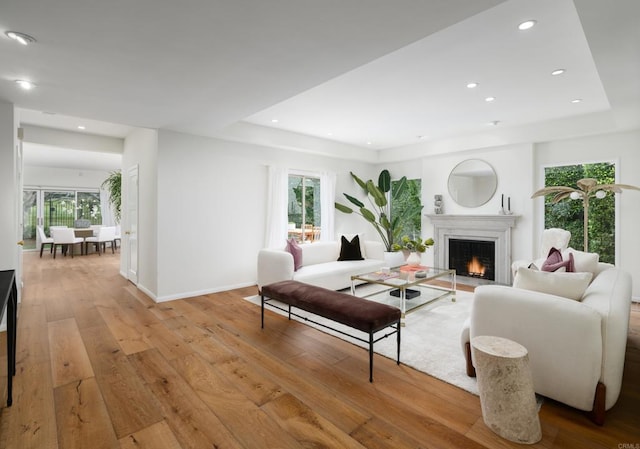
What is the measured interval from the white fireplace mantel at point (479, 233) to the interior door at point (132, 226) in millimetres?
5509

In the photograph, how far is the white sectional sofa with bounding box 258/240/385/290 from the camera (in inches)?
173

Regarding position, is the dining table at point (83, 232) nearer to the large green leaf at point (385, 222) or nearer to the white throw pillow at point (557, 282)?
the large green leaf at point (385, 222)

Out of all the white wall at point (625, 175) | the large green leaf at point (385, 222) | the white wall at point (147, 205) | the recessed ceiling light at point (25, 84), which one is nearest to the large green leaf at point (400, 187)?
the large green leaf at point (385, 222)

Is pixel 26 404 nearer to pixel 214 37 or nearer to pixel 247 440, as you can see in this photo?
pixel 247 440

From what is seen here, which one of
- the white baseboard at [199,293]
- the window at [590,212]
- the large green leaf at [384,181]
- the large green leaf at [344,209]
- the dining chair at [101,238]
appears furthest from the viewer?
the dining chair at [101,238]

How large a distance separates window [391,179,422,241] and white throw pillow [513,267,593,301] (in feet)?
14.8

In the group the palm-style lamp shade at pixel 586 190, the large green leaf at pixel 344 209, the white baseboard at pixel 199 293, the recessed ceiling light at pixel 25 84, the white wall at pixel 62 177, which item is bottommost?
the white baseboard at pixel 199 293

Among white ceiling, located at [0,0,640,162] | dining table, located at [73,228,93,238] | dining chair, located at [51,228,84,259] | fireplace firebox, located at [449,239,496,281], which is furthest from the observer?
dining table, located at [73,228,93,238]

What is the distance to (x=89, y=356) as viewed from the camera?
2832 millimetres

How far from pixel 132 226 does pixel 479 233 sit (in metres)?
6.27

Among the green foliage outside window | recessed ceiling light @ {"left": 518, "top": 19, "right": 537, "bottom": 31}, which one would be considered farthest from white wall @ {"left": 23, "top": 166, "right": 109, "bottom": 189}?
recessed ceiling light @ {"left": 518, "top": 19, "right": 537, "bottom": 31}

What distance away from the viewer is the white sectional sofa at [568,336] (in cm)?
186

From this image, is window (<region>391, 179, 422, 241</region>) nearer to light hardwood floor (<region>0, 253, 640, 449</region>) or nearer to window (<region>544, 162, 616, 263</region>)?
window (<region>544, 162, 616, 263</region>)

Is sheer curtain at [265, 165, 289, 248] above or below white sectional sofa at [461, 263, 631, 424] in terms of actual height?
above
